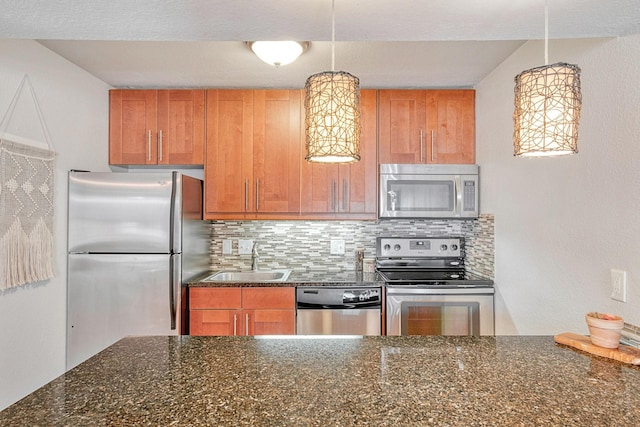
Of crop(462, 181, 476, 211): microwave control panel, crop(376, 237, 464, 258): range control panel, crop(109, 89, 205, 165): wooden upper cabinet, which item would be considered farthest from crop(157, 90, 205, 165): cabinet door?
crop(462, 181, 476, 211): microwave control panel

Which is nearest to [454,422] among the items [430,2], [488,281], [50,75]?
[430,2]

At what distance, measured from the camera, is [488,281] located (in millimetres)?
2582

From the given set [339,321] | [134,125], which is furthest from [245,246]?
[134,125]

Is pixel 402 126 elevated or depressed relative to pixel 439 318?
elevated

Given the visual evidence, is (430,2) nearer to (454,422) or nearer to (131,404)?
(454,422)

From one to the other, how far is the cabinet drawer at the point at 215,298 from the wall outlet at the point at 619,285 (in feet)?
6.71

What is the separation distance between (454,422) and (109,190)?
243 cm

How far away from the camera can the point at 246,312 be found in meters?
2.58

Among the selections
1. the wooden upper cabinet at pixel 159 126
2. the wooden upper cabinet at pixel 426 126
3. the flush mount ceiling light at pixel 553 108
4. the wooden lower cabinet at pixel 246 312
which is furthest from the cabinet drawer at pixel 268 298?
the flush mount ceiling light at pixel 553 108

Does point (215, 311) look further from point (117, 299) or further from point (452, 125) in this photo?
point (452, 125)

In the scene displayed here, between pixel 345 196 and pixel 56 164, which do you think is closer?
pixel 56 164

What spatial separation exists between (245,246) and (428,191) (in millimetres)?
1540

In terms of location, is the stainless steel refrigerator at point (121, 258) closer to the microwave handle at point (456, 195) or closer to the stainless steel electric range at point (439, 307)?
the stainless steel electric range at point (439, 307)

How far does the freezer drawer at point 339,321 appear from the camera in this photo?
257cm
